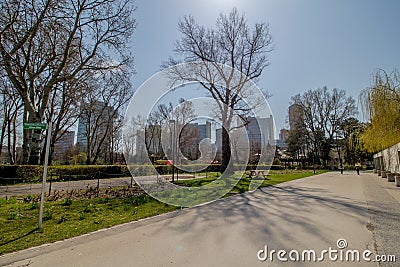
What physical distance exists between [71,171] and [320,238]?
17.3 meters

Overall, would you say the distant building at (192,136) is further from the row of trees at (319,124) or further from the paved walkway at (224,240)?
the row of trees at (319,124)

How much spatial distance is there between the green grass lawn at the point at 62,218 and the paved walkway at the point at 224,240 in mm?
385

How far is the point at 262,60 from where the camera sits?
63.5 feet

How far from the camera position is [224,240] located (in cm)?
410

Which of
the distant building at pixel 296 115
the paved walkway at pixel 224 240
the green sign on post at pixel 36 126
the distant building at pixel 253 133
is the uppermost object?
Result: the distant building at pixel 296 115

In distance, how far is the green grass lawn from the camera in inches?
158

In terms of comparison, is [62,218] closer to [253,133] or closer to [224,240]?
[224,240]

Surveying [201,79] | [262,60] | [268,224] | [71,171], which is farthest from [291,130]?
[268,224]

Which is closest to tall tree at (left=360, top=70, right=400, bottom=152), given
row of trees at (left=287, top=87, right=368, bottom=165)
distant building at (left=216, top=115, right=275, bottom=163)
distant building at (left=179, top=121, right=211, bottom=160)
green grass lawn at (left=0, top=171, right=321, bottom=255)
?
distant building at (left=216, top=115, right=275, bottom=163)

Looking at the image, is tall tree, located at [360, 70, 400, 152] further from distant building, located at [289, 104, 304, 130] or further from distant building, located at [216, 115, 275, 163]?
distant building, located at [289, 104, 304, 130]

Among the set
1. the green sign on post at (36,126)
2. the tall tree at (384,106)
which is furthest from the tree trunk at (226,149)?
the green sign on post at (36,126)

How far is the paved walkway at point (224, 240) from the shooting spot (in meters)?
3.27

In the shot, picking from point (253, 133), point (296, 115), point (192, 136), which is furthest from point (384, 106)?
point (296, 115)

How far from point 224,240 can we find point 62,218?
375 centimetres
